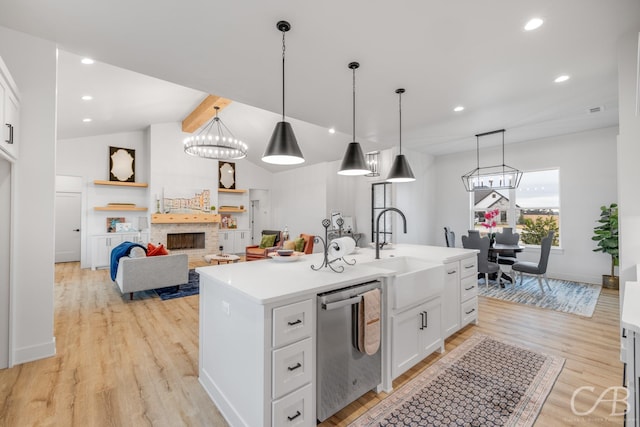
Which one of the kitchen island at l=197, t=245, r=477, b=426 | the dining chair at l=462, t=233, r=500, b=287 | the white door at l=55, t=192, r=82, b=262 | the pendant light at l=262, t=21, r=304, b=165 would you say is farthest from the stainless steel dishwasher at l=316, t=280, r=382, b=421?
the white door at l=55, t=192, r=82, b=262

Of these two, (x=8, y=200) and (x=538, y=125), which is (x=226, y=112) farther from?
(x=538, y=125)

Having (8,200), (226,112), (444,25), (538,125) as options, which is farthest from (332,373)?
(226,112)

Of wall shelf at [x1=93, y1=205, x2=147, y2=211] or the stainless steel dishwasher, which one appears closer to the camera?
the stainless steel dishwasher

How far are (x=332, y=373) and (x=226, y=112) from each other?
655 cm

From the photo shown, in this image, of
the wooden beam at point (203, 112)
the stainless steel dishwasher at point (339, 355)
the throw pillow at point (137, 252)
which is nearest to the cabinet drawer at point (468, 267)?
the stainless steel dishwasher at point (339, 355)

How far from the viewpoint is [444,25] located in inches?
85.9

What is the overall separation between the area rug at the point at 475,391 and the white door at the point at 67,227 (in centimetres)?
907

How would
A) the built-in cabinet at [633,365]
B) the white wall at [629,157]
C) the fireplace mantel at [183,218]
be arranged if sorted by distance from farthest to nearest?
the fireplace mantel at [183,218], the white wall at [629,157], the built-in cabinet at [633,365]

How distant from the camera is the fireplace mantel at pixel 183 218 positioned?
722cm

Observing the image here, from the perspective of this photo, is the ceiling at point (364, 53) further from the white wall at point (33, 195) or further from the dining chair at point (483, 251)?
the dining chair at point (483, 251)

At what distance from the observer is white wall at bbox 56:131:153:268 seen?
21.9ft

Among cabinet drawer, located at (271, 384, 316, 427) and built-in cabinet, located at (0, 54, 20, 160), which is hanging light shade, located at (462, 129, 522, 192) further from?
built-in cabinet, located at (0, 54, 20, 160)

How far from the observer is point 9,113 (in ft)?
6.98

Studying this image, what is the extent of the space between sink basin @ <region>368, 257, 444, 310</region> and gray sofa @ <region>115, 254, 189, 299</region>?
3.52m
